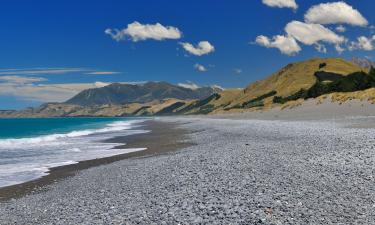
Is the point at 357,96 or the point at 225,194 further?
the point at 357,96

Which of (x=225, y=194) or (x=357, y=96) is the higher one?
(x=357, y=96)

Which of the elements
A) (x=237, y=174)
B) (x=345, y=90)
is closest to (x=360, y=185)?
(x=237, y=174)

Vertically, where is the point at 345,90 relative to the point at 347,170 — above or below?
above

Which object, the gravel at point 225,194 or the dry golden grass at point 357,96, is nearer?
the gravel at point 225,194

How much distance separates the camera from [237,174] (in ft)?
57.1

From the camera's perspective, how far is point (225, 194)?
14.0 meters

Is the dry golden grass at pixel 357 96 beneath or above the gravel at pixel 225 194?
above

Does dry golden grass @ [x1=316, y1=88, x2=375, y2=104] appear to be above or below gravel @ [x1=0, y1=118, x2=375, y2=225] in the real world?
above

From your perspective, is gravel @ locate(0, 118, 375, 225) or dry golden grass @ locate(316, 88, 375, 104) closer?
gravel @ locate(0, 118, 375, 225)

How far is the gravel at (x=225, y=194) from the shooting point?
11.5 meters

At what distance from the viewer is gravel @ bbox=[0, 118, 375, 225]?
1147 centimetres

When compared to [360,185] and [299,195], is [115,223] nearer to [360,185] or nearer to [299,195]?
[299,195]

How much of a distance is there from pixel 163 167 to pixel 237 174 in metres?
6.43

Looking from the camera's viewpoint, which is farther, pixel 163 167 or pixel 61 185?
pixel 163 167
